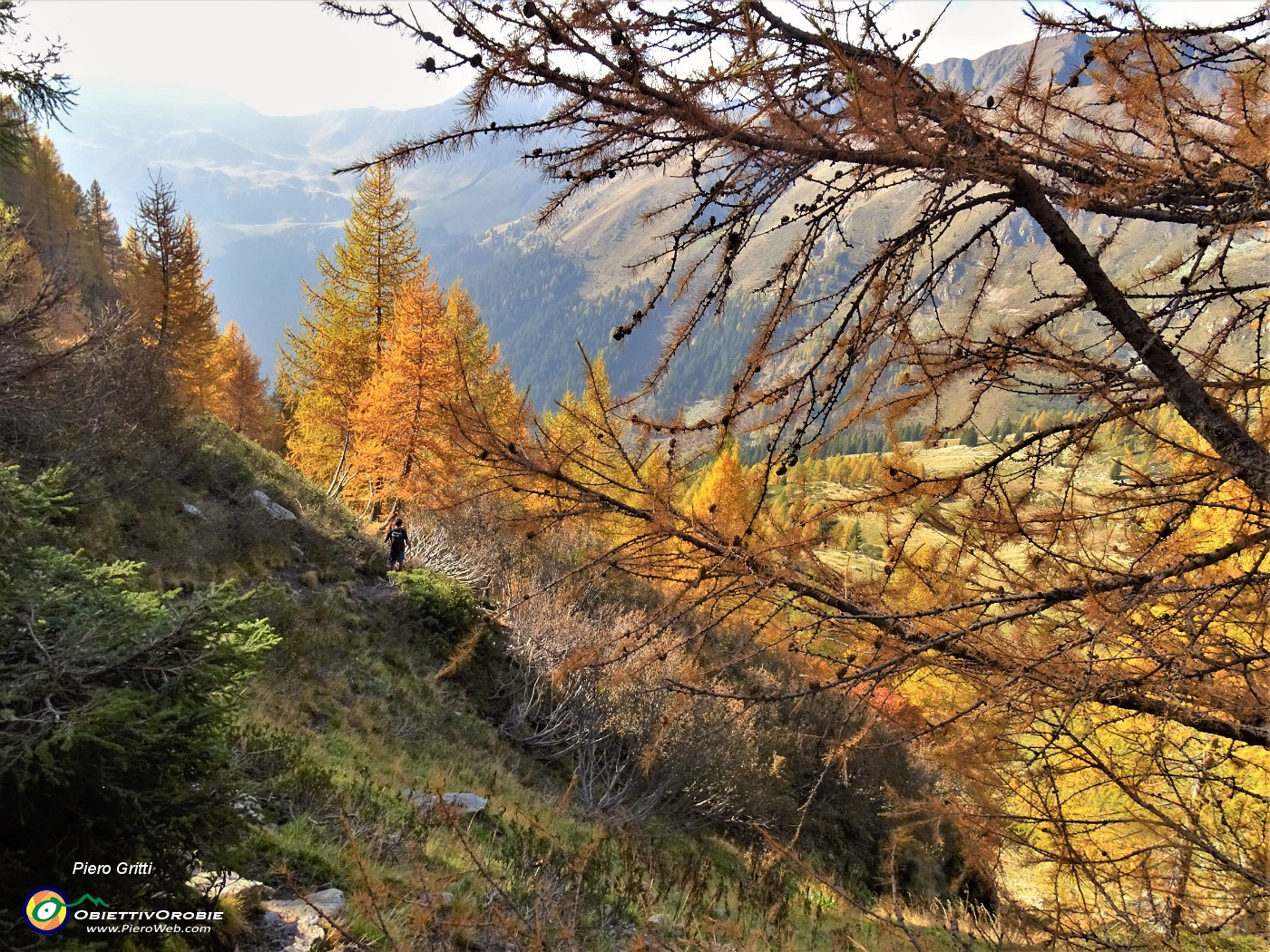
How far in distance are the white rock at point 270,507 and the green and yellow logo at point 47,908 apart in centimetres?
1185

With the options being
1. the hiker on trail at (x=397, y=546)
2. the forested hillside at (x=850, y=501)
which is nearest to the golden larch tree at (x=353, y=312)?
the hiker on trail at (x=397, y=546)

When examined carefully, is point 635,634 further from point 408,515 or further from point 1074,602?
point 408,515

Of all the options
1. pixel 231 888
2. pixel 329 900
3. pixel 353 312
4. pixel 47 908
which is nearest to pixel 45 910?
pixel 47 908

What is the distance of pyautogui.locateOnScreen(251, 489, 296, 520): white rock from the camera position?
43.9ft

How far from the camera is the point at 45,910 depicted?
101 inches

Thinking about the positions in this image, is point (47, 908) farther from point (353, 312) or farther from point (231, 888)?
point (353, 312)

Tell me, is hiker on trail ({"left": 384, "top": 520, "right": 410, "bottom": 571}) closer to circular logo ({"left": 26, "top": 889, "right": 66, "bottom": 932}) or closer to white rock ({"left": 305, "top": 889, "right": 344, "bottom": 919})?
white rock ({"left": 305, "top": 889, "right": 344, "bottom": 919})

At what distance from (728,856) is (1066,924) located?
7551 millimetres

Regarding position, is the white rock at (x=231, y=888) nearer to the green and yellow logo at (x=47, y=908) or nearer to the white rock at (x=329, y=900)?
the white rock at (x=329, y=900)

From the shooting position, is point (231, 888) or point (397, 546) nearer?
→ point (231, 888)

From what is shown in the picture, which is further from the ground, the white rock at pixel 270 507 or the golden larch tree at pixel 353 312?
the golden larch tree at pixel 353 312

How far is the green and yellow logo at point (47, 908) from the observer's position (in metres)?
2.48

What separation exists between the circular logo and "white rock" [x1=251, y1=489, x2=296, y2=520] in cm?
1185

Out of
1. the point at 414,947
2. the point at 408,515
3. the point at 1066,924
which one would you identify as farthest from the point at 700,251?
the point at 408,515
